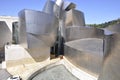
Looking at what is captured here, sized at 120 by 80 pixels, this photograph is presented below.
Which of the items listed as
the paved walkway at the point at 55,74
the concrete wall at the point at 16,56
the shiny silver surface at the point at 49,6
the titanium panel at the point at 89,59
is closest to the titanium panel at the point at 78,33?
the shiny silver surface at the point at 49,6

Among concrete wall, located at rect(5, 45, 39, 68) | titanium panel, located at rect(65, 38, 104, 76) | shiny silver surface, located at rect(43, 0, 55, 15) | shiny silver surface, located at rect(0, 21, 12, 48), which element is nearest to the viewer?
titanium panel, located at rect(65, 38, 104, 76)

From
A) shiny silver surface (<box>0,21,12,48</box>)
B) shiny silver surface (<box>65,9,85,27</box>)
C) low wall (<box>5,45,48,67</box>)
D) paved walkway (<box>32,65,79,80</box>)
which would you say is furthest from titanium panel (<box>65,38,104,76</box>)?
shiny silver surface (<box>0,21,12,48</box>)

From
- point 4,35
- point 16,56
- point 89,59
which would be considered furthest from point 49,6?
point 89,59

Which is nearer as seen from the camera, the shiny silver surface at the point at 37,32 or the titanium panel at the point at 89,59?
the titanium panel at the point at 89,59

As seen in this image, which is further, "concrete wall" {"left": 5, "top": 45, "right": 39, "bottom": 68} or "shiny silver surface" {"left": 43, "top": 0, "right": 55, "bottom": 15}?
"shiny silver surface" {"left": 43, "top": 0, "right": 55, "bottom": 15}

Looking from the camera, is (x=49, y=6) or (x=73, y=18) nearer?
(x=49, y=6)

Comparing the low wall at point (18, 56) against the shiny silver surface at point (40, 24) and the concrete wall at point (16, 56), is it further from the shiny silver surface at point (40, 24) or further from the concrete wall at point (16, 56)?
the shiny silver surface at point (40, 24)

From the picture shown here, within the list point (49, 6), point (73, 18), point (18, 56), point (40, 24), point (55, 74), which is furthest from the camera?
point (73, 18)

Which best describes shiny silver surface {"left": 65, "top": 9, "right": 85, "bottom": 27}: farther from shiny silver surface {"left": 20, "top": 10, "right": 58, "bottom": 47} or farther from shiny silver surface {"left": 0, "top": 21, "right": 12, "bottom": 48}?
shiny silver surface {"left": 0, "top": 21, "right": 12, "bottom": 48}

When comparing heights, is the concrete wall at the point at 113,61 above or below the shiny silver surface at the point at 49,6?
below

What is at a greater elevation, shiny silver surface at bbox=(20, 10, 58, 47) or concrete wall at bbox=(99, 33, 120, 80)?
shiny silver surface at bbox=(20, 10, 58, 47)

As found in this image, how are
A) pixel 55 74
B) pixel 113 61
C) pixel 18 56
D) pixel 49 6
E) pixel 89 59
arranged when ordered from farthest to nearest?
pixel 49 6
pixel 18 56
pixel 55 74
pixel 89 59
pixel 113 61

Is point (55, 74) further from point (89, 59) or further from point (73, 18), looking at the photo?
point (73, 18)

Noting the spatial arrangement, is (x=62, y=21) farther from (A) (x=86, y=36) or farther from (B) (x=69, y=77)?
(B) (x=69, y=77)
